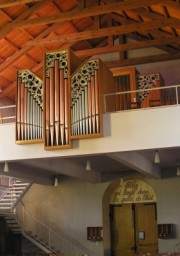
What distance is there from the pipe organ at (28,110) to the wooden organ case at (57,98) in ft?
1.07

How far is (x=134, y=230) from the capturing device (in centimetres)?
1973

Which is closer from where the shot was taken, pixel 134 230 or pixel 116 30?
pixel 116 30

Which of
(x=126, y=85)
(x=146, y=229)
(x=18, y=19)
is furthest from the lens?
(x=146, y=229)

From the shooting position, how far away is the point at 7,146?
13.1 meters

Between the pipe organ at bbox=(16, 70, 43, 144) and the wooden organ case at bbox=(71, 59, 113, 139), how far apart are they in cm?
103

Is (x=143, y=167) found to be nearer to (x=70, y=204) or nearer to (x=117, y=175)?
(x=117, y=175)

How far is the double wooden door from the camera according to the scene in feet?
63.9

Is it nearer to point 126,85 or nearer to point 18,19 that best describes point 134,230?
point 126,85

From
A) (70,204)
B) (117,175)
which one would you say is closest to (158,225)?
(117,175)

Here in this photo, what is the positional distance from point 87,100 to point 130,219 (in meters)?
9.11

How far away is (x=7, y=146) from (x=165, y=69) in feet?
28.7

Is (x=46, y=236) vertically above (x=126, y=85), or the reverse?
(x=126, y=85)

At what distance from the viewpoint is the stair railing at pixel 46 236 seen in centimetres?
1986

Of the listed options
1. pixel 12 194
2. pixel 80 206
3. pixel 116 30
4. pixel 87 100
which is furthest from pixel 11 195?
pixel 87 100
